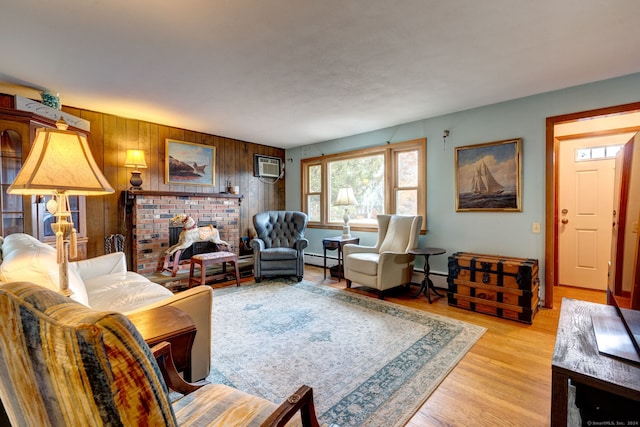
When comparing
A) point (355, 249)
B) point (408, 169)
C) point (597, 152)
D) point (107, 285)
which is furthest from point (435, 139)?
point (107, 285)

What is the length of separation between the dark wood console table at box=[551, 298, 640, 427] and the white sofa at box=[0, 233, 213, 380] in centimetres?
166

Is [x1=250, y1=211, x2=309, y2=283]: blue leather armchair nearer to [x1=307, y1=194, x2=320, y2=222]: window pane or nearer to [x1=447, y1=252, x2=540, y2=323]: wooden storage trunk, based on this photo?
[x1=307, y1=194, x2=320, y2=222]: window pane

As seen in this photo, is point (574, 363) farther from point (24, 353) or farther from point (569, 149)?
point (569, 149)

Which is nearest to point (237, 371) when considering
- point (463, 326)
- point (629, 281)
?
point (463, 326)

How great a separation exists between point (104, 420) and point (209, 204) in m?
4.45

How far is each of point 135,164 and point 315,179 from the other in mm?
2889

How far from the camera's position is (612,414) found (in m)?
1.01

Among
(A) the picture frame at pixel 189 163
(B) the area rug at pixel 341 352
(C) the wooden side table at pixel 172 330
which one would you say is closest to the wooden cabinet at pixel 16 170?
(A) the picture frame at pixel 189 163

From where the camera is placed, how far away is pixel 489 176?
336 centimetres

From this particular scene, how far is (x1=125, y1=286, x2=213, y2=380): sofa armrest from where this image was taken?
158cm

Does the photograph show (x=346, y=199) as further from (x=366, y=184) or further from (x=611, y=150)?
(x=611, y=150)

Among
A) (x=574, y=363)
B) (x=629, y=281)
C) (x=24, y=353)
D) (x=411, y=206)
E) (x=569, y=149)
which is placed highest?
Answer: (x=569, y=149)

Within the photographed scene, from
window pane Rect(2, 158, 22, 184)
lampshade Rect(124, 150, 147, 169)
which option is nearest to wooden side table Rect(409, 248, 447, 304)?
lampshade Rect(124, 150, 147, 169)

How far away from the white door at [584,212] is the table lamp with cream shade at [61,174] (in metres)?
5.15
